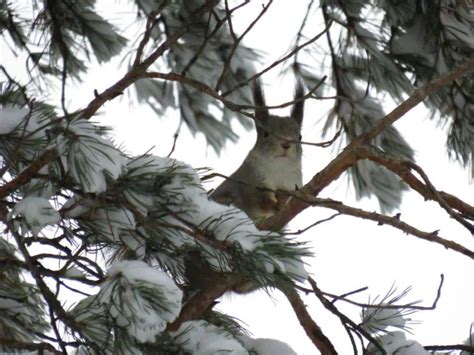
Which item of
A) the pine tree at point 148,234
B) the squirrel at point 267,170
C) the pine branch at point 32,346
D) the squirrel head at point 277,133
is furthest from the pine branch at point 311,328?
the squirrel head at point 277,133

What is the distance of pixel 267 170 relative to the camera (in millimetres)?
2955

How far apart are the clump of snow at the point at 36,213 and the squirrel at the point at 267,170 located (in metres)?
1.30

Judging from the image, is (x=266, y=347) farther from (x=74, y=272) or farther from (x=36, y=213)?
(x=36, y=213)

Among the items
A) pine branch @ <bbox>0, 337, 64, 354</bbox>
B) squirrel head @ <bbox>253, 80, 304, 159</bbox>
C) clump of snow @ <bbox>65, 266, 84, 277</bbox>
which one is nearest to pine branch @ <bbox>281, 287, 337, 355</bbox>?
clump of snow @ <bbox>65, 266, 84, 277</bbox>

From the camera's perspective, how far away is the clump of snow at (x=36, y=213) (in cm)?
150

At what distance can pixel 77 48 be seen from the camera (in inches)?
120

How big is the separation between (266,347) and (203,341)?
10.7 inches

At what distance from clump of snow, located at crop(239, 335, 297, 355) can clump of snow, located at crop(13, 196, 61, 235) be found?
1.80 ft

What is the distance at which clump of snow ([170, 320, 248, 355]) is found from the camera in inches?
63.5

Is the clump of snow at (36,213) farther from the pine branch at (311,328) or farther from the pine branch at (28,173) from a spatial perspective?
the pine branch at (311,328)

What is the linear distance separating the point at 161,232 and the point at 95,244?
0.11 metres

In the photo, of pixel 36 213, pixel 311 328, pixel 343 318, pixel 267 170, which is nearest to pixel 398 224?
pixel 343 318

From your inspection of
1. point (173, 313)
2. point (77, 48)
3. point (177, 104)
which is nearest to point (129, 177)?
point (173, 313)

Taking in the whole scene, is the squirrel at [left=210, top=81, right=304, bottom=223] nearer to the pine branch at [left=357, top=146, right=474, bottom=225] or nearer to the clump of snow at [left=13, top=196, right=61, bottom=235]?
the pine branch at [left=357, top=146, right=474, bottom=225]
